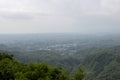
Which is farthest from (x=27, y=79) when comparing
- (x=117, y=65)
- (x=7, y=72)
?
(x=117, y=65)

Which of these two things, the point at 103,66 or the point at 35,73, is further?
the point at 103,66

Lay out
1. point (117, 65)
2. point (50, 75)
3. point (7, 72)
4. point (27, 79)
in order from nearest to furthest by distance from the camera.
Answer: point (27, 79), point (50, 75), point (7, 72), point (117, 65)

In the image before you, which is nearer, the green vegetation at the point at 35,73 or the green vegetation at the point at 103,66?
the green vegetation at the point at 35,73

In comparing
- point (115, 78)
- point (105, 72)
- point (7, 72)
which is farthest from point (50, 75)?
point (105, 72)

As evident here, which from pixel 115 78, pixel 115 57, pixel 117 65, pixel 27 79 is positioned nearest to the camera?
pixel 27 79

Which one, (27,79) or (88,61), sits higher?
(27,79)

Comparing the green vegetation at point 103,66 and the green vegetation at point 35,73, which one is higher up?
the green vegetation at point 35,73

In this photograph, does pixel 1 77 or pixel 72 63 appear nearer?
pixel 1 77

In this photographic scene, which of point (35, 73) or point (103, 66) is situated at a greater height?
point (35, 73)

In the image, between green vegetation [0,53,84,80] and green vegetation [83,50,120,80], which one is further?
green vegetation [83,50,120,80]

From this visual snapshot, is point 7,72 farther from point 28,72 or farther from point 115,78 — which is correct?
point 115,78

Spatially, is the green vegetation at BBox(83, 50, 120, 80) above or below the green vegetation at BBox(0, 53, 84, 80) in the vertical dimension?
below
